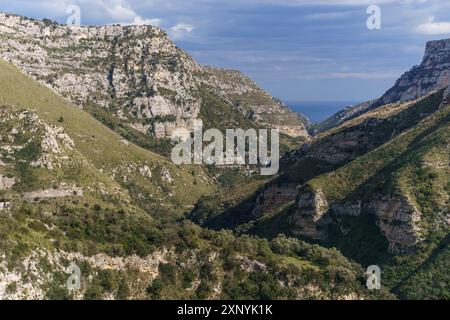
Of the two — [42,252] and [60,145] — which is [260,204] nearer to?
[60,145]

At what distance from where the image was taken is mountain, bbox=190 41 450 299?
107812 mm

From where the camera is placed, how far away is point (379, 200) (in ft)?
400

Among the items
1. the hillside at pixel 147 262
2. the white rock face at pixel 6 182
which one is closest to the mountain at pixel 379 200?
the hillside at pixel 147 262

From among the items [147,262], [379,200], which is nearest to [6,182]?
[379,200]

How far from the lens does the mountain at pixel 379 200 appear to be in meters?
108

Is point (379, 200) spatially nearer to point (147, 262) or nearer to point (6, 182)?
point (147, 262)

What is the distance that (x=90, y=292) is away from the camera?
213 ft

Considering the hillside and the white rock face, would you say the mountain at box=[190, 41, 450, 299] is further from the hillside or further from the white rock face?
the white rock face

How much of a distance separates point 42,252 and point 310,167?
113 meters

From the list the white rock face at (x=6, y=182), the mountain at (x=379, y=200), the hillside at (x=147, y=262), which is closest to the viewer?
the hillside at (x=147, y=262)

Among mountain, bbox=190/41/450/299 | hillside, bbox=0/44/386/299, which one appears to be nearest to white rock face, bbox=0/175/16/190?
mountain, bbox=190/41/450/299

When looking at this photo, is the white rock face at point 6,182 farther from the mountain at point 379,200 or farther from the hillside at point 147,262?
the hillside at point 147,262

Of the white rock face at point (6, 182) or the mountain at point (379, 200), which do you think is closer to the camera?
the mountain at point (379, 200)
